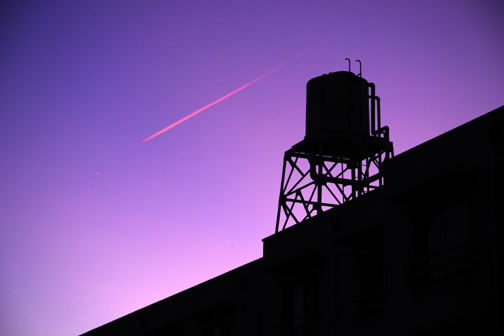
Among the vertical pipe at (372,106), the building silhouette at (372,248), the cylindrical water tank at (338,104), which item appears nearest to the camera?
the building silhouette at (372,248)

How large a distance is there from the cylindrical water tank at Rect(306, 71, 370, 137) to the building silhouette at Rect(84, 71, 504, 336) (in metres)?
0.05

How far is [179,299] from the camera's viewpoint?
37500 millimetres

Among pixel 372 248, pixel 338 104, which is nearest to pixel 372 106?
pixel 338 104

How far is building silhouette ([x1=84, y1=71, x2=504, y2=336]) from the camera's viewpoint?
21.9m

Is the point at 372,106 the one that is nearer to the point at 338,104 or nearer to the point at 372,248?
the point at 338,104

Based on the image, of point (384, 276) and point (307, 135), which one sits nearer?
point (384, 276)

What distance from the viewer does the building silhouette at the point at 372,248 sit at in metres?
21.9

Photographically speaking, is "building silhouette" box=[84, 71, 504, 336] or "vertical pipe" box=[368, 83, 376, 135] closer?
"building silhouette" box=[84, 71, 504, 336]

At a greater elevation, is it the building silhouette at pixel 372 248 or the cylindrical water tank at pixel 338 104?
the cylindrical water tank at pixel 338 104

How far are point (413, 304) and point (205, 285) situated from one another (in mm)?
13997

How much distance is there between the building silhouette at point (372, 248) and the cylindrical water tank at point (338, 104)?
5 centimetres

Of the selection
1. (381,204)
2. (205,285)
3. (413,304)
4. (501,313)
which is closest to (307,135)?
(205,285)

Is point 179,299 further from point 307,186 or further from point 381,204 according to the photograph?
point 381,204

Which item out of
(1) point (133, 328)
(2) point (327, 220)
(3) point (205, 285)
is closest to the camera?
(2) point (327, 220)
